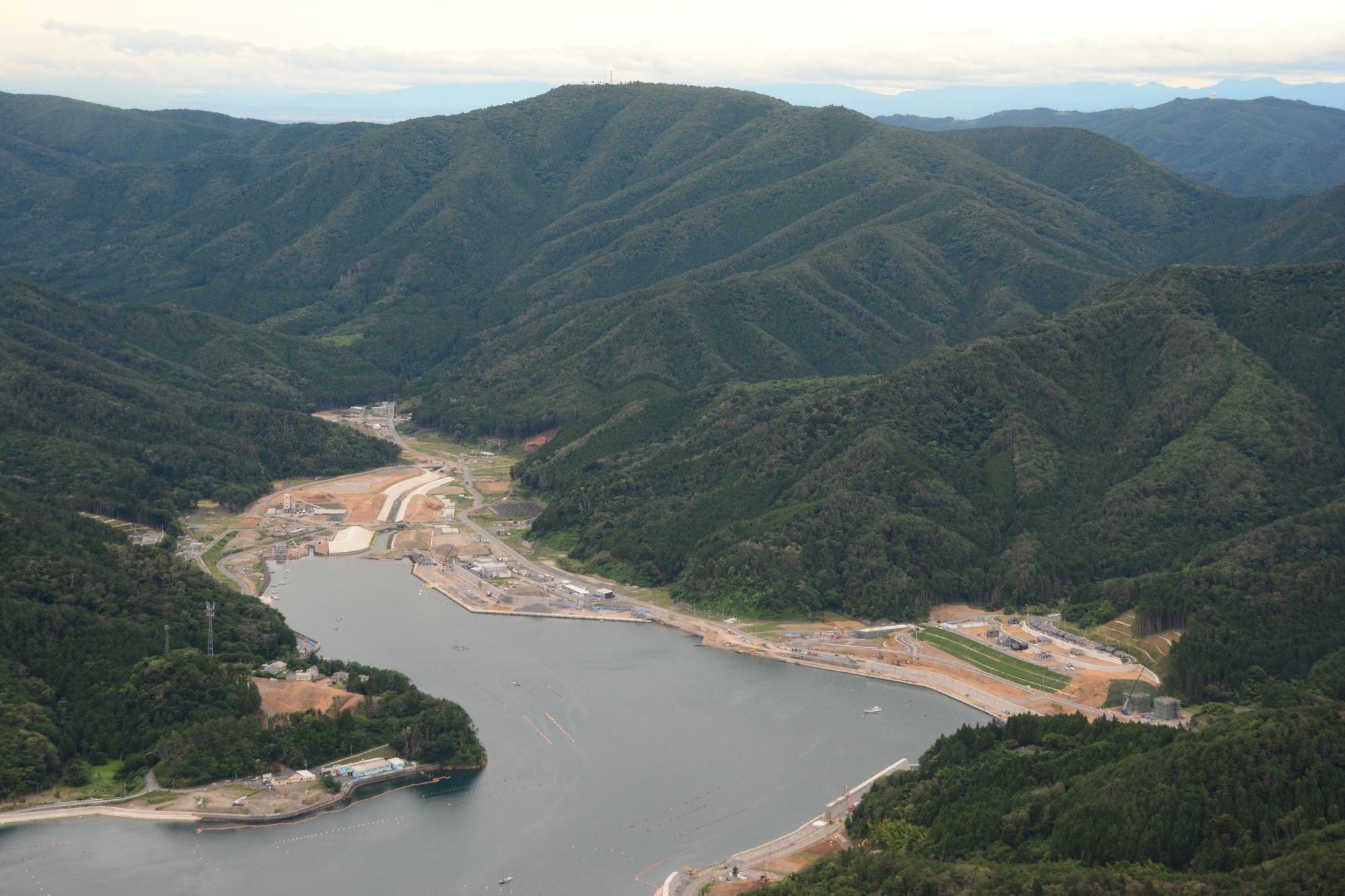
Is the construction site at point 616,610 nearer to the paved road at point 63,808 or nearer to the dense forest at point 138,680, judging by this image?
the dense forest at point 138,680

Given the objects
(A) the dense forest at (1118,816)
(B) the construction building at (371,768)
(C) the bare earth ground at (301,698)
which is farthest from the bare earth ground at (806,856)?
(C) the bare earth ground at (301,698)

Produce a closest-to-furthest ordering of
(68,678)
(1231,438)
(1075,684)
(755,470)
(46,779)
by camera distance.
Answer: (46,779)
(68,678)
(1075,684)
(1231,438)
(755,470)

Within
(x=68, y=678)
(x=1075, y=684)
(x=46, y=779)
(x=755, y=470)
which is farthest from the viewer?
(x=755, y=470)

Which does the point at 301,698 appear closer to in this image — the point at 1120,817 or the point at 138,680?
the point at 138,680

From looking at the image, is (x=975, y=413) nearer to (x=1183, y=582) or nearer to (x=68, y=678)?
(x=1183, y=582)

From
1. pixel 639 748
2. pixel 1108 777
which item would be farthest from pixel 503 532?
pixel 1108 777

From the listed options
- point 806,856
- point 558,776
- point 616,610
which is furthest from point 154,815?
point 616,610
